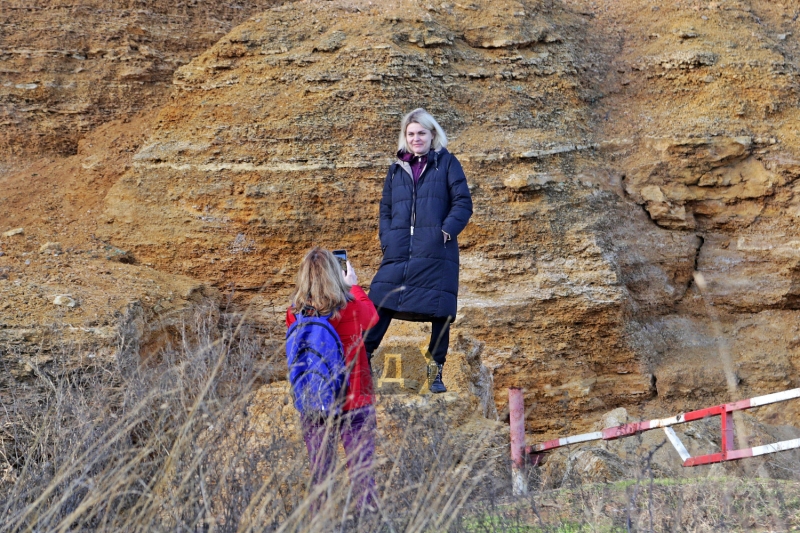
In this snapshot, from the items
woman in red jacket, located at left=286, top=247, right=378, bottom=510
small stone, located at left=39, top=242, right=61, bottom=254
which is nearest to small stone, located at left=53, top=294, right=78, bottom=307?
small stone, located at left=39, top=242, right=61, bottom=254

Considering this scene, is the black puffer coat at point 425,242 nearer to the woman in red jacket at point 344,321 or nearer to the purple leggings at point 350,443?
the woman in red jacket at point 344,321

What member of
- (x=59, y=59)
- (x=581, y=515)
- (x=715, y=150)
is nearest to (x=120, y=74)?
(x=59, y=59)

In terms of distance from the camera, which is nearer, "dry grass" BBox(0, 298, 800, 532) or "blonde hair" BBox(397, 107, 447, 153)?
"dry grass" BBox(0, 298, 800, 532)

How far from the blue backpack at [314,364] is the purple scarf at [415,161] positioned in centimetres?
202

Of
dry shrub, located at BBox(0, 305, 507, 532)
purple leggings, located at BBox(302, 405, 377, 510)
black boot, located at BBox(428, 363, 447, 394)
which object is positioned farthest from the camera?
black boot, located at BBox(428, 363, 447, 394)

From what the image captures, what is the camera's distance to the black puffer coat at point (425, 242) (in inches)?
251

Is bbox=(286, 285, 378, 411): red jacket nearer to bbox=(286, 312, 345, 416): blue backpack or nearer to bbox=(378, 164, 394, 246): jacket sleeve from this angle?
bbox=(286, 312, 345, 416): blue backpack

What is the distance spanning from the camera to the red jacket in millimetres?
4660

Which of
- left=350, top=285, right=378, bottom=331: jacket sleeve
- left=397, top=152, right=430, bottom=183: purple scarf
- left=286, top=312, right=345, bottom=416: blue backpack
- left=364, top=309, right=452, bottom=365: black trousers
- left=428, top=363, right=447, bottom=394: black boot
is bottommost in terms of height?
left=286, top=312, right=345, bottom=416: blue backpack

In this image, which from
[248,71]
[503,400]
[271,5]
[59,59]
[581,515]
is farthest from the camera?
[271,5]

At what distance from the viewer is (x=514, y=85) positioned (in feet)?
37.9

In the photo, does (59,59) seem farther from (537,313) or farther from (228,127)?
(537,313)

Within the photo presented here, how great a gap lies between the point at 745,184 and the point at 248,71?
6.08m

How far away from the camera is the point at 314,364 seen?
4551mm
